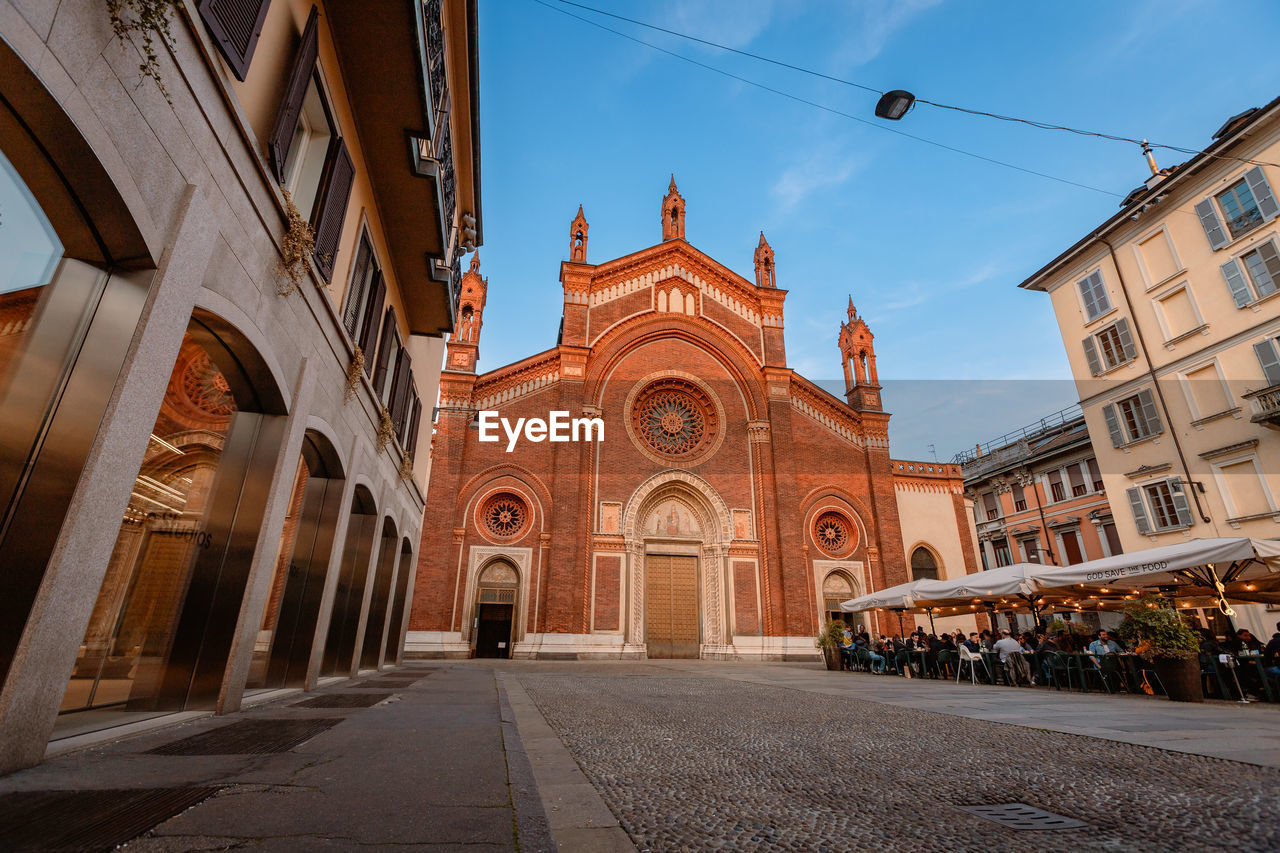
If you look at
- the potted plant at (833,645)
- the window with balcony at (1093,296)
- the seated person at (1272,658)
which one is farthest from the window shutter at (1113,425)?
the seated person at (1272,658)

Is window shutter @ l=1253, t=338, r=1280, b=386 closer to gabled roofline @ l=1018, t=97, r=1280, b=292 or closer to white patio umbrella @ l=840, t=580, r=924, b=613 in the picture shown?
gabled roofline @ l=1018, t=97, r=1280, b=292

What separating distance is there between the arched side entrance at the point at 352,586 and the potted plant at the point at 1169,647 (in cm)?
1216

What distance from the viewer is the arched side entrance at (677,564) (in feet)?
72.9

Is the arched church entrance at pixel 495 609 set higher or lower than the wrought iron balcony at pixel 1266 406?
lower

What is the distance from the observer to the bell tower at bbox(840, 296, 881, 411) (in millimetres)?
27109

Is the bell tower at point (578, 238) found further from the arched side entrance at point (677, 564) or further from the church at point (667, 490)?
the arched side entrance at point (677, 564)

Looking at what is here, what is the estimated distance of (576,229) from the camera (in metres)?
26.6

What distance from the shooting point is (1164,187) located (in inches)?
711

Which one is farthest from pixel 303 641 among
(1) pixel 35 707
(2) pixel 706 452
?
(2) pixel 706 452

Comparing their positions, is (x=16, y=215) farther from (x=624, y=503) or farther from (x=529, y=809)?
(x=624, y=503)

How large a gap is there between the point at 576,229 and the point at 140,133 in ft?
80.6

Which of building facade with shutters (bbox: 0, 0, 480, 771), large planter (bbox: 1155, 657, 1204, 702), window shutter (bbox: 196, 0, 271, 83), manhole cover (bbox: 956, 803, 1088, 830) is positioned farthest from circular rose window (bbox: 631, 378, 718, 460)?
manhole cover (bbox: 956, 803, 1088, 830)

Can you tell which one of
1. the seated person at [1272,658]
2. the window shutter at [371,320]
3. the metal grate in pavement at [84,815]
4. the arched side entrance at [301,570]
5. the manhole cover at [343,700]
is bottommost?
the manhole cover at [343,700]

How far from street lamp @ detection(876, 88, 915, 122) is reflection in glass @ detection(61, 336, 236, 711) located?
8482 mm
